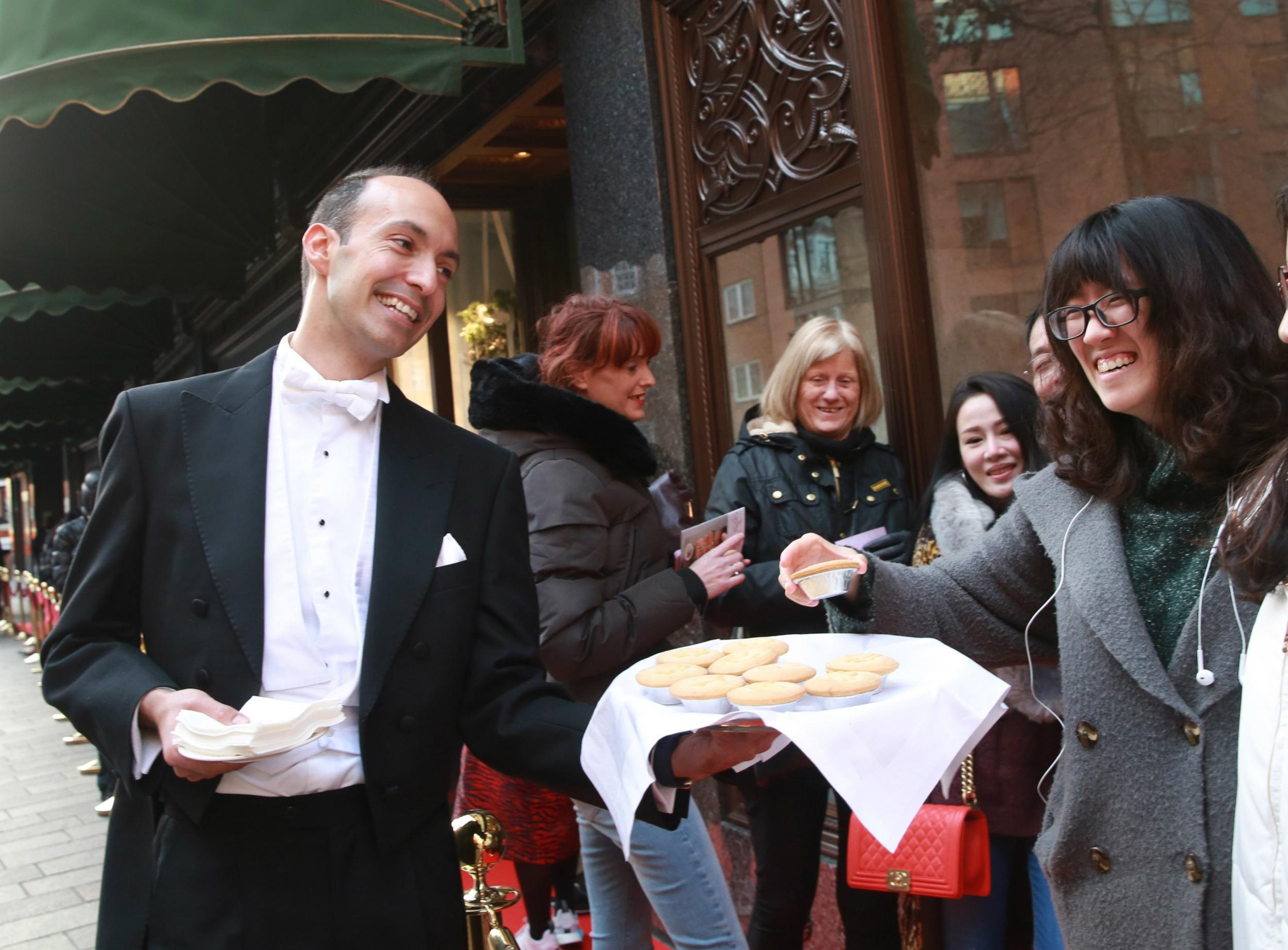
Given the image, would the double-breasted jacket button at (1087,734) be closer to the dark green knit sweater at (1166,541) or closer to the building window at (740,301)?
the dark green knit sweater at (1166,541)

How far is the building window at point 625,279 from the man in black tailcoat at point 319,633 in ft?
9.44

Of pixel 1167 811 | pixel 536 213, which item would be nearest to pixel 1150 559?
pixel 1167 811

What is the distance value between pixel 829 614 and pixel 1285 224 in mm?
1128

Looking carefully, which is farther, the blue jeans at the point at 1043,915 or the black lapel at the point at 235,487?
the blue jeans at the point at 1043,915

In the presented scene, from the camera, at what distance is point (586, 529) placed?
9.68ft

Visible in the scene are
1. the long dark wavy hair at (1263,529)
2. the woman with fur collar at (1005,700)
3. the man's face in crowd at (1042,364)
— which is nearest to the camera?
the long dark wavy hair at (1263,529)

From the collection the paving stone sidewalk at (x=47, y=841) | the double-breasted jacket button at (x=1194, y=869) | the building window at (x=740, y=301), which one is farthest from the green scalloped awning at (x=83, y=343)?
the double-breasted jacket button at (x=1194, y=869)

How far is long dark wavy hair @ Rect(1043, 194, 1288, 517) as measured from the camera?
70.6 inches

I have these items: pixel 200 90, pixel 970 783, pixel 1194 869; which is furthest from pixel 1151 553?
pixel 200 90

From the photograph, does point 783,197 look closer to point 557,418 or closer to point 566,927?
point 557,418

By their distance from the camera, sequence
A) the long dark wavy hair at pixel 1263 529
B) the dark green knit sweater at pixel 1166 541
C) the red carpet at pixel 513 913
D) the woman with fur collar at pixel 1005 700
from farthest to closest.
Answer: the red carpet at pixel 513 913 < the woman with fur collar at pixel 1005 700 < the dark green knit sweater at pixel 1166 541 < the long dark wavy hair at pixel 1263 529

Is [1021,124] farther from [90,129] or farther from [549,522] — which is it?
[90,129]

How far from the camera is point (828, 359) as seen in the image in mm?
3518

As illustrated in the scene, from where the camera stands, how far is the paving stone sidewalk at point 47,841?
17.4 ft
